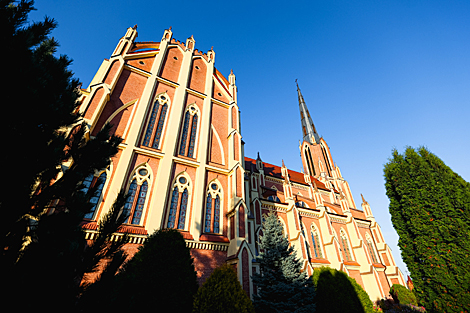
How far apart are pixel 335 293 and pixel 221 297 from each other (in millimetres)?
8100

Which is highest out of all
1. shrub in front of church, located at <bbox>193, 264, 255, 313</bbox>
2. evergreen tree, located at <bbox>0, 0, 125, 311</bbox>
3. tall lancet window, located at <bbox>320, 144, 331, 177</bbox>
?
tall lancet window, located at <bbox>320, 144, 331, 177</bbox>

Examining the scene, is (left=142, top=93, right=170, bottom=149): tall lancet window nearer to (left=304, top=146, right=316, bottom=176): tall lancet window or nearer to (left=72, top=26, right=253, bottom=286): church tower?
(left=72, top=26, right=253, bottom=286): church tower

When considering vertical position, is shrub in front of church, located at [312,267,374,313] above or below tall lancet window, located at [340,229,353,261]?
below

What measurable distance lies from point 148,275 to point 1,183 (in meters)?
4.27

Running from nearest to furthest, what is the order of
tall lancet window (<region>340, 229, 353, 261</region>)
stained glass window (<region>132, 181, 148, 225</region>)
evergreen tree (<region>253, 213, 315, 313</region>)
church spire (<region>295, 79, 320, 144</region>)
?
evergreen tree (<region>253, 213, 315, 313</region>) → stained glass window (<region>132, 181, 148, 225</region>) → tall lancet window (<region>340, 229, 353, 261</region>) → church spire (<region>295, 79, 320, 144</region>)

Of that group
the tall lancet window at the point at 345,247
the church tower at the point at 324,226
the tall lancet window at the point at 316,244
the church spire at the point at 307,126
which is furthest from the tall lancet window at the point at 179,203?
the church spire at the point at 307,126

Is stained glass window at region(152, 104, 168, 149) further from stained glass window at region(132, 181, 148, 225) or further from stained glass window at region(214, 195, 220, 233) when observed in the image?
stained glass window at region(214, 195, 220, 233)

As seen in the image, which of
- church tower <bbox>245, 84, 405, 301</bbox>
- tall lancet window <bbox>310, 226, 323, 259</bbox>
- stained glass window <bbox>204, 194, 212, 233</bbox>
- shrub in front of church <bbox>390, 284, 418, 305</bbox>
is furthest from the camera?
shrub in front of church <bbox>390, 284, 418, 305</bbox>

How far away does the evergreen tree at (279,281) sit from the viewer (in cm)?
862

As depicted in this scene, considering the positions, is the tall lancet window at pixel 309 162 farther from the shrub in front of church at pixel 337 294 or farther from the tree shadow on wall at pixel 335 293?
the tree shadow on wall at pixel 335 293

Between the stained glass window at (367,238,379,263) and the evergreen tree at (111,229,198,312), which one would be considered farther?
the stained glass window at (367,238,379,263)

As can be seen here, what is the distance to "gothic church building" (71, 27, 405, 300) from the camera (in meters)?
9.99

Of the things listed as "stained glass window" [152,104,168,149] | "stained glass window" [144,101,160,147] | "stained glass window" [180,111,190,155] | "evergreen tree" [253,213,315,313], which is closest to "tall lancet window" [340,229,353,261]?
"evergreen tree" [253,213,315,313]

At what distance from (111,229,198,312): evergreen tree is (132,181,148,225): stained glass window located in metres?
3.91
